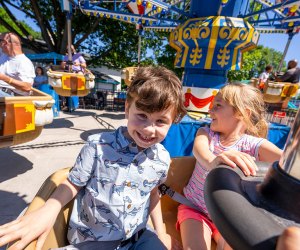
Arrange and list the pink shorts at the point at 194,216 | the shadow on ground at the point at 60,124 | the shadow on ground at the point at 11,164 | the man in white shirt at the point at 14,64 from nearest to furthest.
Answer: the pink shorts at the point at 194,216 < the man in white shirt at the point at 14,64 < the shadow on ground at the point at 11,164 < the shadow on ground at the point at 60,124

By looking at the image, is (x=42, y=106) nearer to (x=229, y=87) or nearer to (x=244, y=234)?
(x=229, y=87)

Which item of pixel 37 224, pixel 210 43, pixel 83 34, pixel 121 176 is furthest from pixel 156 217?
pixel 83 34

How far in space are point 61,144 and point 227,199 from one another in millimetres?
3592

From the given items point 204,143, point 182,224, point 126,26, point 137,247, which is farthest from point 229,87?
point 126,26

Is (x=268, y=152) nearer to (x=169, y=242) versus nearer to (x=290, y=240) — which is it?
(x=169, y=242)

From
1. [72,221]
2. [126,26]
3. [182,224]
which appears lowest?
[182,224]

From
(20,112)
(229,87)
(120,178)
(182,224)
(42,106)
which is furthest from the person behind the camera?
(42,106)

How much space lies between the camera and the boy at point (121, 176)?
0.87 meters

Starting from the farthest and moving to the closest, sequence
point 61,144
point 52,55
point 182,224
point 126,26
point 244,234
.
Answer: point 126,26
point 52,55
point 61,144
point 182,224
point 244,234

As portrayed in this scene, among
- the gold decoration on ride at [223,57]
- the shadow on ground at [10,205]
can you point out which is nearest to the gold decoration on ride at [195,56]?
the gold decoration on ride at [223,57]

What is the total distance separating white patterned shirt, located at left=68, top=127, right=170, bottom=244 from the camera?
0.87m

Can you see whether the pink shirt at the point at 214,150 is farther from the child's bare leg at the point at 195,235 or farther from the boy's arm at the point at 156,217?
the boy's arm at the point at 156,217

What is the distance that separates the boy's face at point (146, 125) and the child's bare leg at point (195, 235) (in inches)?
21.1

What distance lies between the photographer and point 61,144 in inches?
139
